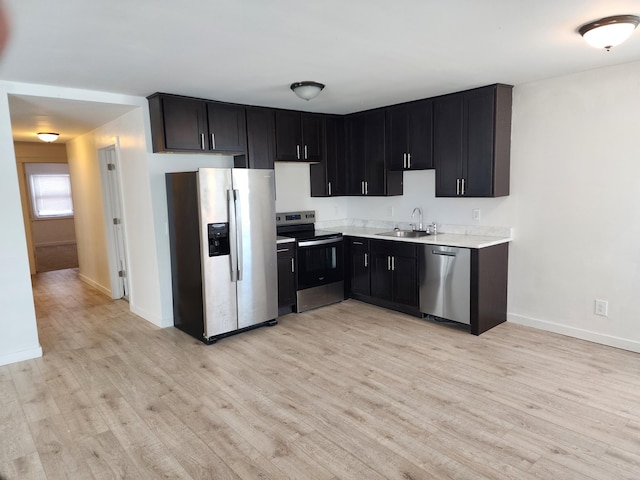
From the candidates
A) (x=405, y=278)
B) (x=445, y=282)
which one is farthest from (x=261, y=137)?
(x=445, y=282)

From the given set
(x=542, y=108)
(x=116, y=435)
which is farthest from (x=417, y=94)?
(x=116, y=435)

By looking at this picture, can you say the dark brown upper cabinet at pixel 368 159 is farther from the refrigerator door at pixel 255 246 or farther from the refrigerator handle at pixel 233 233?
the refrigerator handle at pixel 233 233

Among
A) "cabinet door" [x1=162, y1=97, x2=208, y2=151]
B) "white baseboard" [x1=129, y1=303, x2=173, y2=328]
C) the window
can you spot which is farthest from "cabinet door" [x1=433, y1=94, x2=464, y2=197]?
the window

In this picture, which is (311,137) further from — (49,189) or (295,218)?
(49,189)

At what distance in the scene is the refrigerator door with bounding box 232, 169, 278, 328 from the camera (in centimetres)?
398

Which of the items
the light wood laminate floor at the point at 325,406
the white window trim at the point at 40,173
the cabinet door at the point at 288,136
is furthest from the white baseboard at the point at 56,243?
the cabinet door at the point at 288,136

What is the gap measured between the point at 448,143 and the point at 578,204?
1.33 metres

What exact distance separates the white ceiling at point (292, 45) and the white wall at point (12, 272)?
0.58 metres

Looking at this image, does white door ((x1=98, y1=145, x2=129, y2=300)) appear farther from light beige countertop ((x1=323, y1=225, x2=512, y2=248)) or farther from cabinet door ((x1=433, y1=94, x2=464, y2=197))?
cabinet door ((x1=433, y1=94, x2=464, y2=197))

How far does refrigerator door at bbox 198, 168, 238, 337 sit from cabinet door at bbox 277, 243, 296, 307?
26.2 inches

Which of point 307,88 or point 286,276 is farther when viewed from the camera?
point 286,276

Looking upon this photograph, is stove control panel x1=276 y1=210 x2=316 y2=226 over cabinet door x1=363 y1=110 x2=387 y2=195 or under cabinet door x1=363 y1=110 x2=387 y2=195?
under

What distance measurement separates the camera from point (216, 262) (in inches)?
152

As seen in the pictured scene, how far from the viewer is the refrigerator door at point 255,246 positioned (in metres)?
3.98
